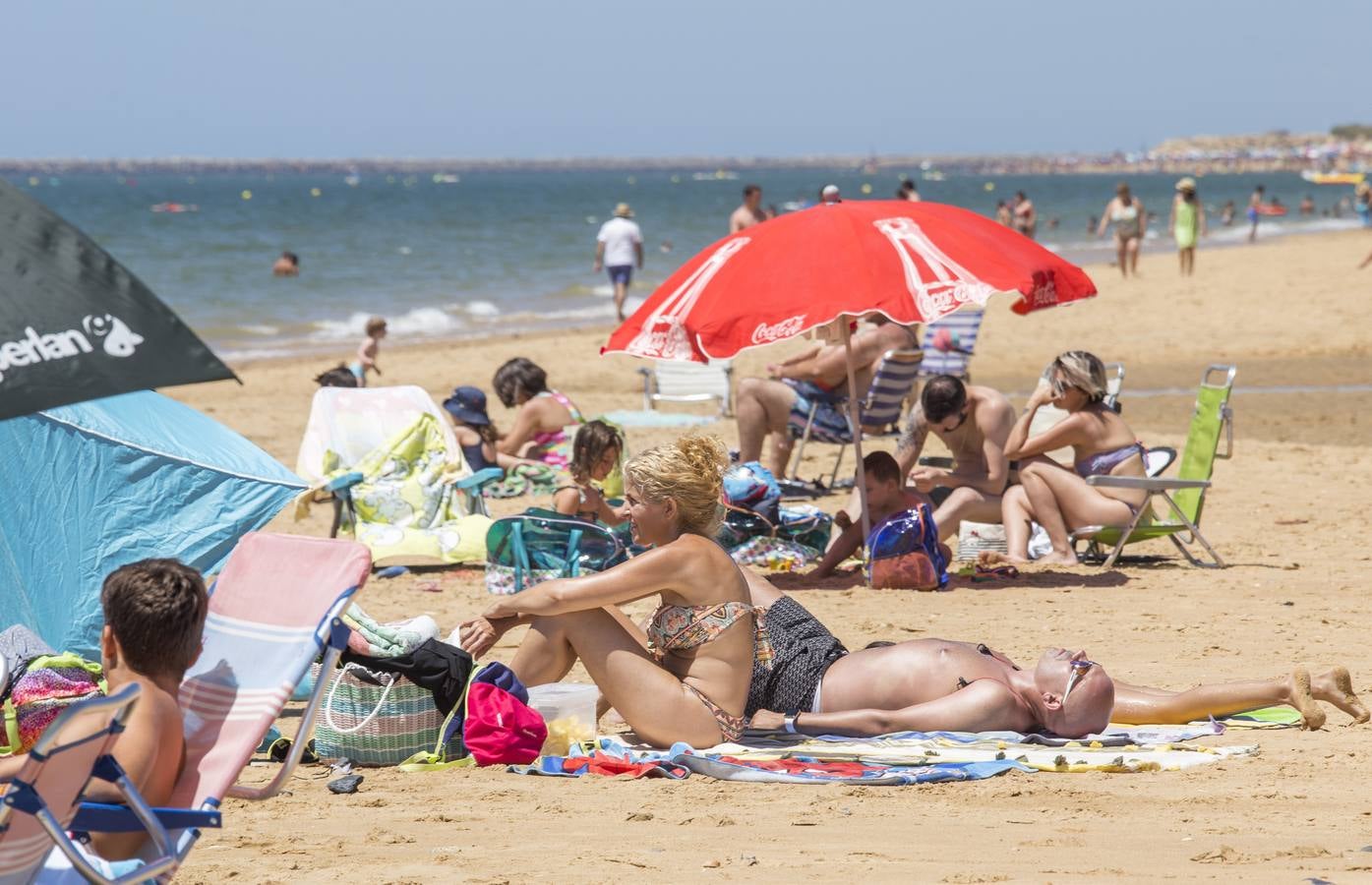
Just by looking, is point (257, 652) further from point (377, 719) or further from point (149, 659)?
point (377, 719)

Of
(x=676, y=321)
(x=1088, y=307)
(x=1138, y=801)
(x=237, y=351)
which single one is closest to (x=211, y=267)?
(x=237, y=351)

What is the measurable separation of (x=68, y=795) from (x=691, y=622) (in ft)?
6.37

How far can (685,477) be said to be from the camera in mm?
4438

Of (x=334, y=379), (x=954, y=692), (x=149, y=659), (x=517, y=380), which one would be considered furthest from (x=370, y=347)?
(x=149, y=659)

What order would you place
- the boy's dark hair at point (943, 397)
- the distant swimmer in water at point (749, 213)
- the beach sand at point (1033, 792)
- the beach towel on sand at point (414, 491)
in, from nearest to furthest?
the beach sand at point (1033, 792), the boy's dark hair at point (943, 397), the beach towel on sand at point (414, 491), the distant swimmer in water at point (749, 213)

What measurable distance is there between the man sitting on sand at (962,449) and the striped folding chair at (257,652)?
3.87m

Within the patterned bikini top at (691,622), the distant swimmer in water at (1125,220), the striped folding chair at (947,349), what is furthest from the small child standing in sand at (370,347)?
the distant swimmer in water at (1125,220)

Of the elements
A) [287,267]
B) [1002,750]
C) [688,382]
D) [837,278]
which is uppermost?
[837,278]

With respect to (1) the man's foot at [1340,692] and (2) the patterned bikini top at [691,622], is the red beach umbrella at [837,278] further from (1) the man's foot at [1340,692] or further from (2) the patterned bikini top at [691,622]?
(1) the man's foot at [1340,692]

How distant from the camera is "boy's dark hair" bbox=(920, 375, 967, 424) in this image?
7.23 m

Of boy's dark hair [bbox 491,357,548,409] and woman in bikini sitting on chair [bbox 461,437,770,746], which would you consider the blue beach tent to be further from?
boy's dark hair [bbox 491,357,548,409]

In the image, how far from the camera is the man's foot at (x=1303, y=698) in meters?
4.64

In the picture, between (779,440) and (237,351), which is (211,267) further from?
(779,440)

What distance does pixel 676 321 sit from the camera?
640 centimetres
